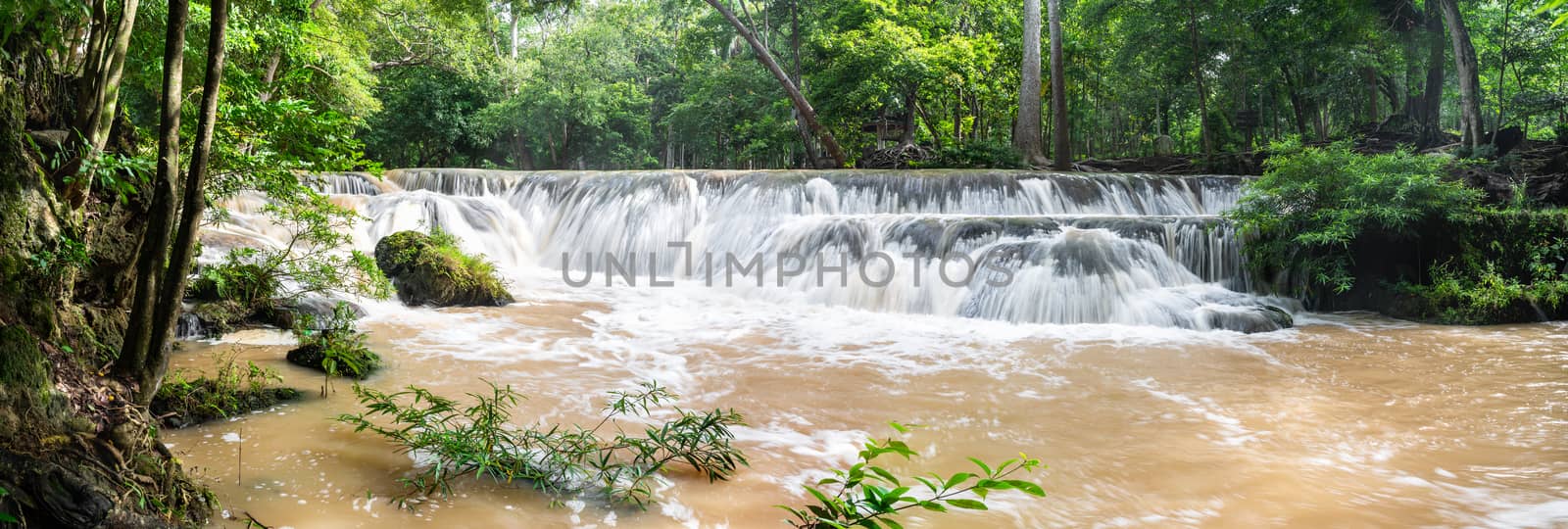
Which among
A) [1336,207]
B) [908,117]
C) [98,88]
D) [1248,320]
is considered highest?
[908,117]

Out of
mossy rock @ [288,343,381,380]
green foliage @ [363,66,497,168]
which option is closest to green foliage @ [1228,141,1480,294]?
mossy rock @ [288,343,381,380]

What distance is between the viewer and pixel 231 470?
2.68m

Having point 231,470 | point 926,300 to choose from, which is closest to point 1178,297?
point 926,300

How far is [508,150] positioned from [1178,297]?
101 feet

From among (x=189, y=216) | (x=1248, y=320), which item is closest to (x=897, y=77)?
(x=1248, y=320)

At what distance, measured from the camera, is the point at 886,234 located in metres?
9.66

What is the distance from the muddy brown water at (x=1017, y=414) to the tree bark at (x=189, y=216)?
539mm

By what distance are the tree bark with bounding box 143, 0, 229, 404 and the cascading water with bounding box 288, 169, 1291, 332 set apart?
267cm

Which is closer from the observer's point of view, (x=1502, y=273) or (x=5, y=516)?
(x=5, y=516)

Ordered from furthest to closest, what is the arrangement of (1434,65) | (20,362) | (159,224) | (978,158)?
(978,158) < (1434,65) < (159,224) < (20,362)

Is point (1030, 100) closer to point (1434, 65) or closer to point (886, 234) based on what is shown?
point (1434, 65)

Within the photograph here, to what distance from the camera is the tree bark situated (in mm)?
2072

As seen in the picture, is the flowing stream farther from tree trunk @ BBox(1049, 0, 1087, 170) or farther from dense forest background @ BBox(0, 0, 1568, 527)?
tree trunk @ BBox(1049, 0, 1087, 170)

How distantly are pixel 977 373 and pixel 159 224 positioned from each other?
Result: 180 inches
